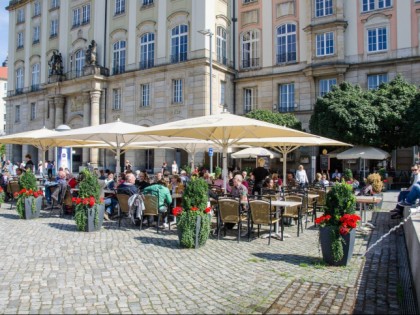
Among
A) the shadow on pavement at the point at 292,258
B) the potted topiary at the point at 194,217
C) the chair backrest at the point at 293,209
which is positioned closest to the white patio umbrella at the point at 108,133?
the potted topiary at the point at 194,217

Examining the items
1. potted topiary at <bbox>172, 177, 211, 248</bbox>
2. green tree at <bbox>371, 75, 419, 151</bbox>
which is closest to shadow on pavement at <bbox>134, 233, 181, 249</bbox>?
potted topiary at <bbox>172, 177, 211, 248</bbox>

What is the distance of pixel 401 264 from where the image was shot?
6582 mm

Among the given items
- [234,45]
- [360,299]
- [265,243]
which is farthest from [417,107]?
[360,299]

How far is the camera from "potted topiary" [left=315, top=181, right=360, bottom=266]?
6.40 metres

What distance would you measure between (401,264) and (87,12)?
3539cm

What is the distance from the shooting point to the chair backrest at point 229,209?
8.44 m

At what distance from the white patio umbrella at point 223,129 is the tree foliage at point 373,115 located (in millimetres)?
13614

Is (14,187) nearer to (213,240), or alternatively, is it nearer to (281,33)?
(213,240)

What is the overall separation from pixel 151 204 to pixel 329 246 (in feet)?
14.4

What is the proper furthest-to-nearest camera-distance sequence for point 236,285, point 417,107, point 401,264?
point 417,107 < point 401,264 < point 236,285

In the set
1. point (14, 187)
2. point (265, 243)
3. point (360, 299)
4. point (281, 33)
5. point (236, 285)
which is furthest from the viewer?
point (281, 33)

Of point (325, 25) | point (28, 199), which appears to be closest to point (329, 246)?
point (28, 199)

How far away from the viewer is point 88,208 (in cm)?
913

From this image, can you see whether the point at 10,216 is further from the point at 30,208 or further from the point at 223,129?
the point at 223,129
